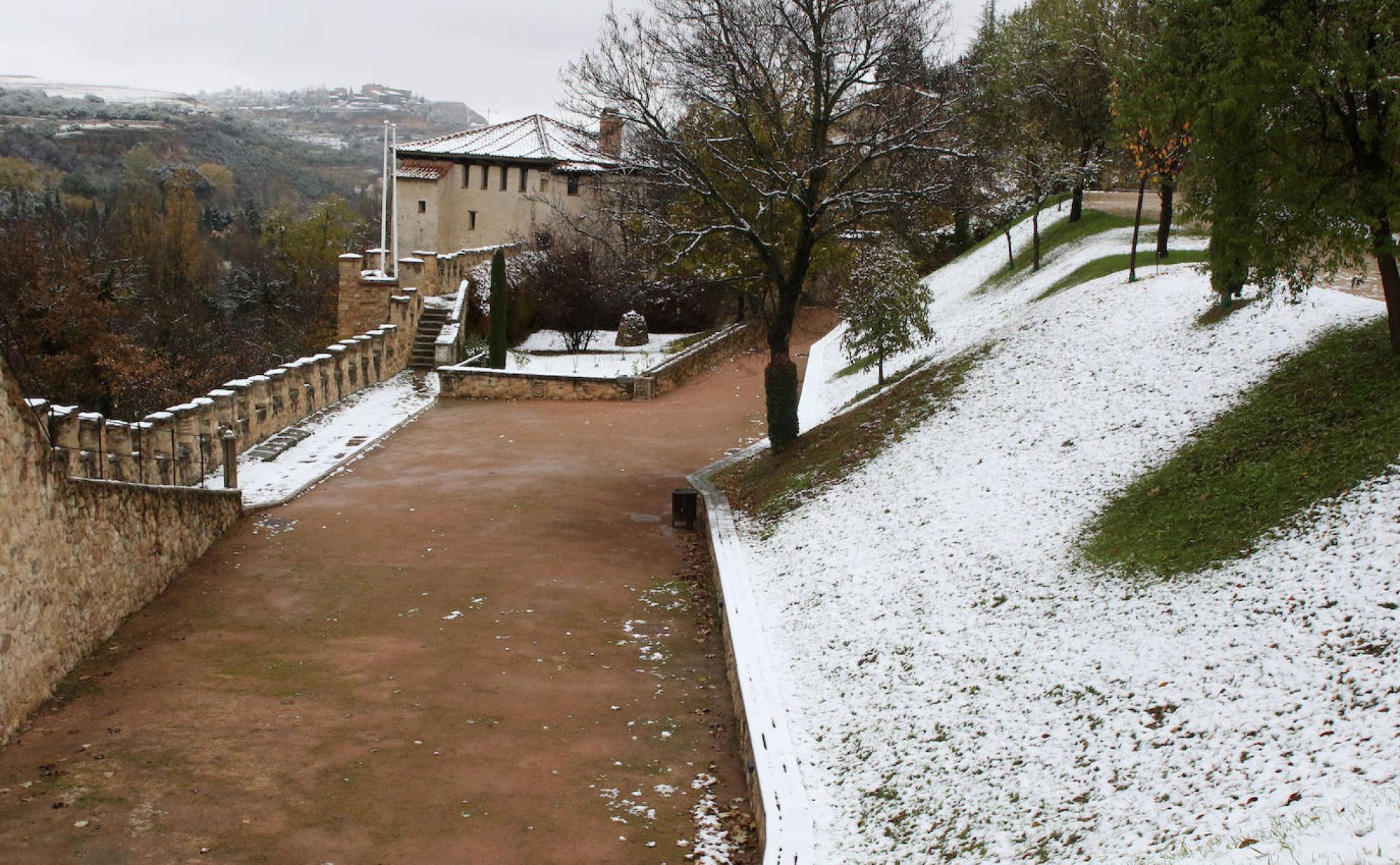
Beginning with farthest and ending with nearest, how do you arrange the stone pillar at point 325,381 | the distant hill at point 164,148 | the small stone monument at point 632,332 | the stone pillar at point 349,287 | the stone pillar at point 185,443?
the distant hill at point 164,148, the small stone monument at point 632,332, the stone pillar at point 349,287, the stone pillar at point 325,381, the stone pillar at point 185,443

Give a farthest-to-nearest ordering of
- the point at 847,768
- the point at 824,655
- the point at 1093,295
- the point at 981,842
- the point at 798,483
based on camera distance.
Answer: the point at 1093,295
the point at 798,483
the point at 824,655
the point at 847,768
the point at 981,842

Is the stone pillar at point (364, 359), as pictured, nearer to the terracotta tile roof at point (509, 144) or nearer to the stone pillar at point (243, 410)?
the stone pillar at point (243, 410)

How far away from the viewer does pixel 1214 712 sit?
7254 millimetres

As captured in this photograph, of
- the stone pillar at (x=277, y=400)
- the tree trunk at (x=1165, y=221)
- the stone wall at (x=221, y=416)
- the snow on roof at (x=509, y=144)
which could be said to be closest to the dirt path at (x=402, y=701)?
→ the stone wall at (x=221, y=416)

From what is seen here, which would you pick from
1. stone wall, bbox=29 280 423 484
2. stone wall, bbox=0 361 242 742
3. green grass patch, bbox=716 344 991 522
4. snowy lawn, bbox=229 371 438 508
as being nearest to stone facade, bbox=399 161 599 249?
stone wall, bbox=29 280 423 484

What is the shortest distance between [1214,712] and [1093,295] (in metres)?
13.4

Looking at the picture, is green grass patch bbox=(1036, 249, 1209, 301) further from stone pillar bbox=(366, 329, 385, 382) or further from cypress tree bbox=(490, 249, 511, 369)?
stone pillar bbox=(366, 329, 385, 382)

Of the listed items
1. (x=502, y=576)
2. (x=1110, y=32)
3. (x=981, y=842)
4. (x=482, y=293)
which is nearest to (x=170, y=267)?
(x=482, y=293)

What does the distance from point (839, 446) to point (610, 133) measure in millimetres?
6380

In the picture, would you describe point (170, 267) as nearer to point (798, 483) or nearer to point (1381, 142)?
point (798, 483)

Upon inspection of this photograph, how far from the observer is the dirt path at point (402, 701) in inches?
353

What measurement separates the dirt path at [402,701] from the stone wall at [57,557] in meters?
0.31

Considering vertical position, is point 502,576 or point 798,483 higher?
point 798,483

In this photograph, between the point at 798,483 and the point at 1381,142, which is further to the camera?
the point at 798,483
